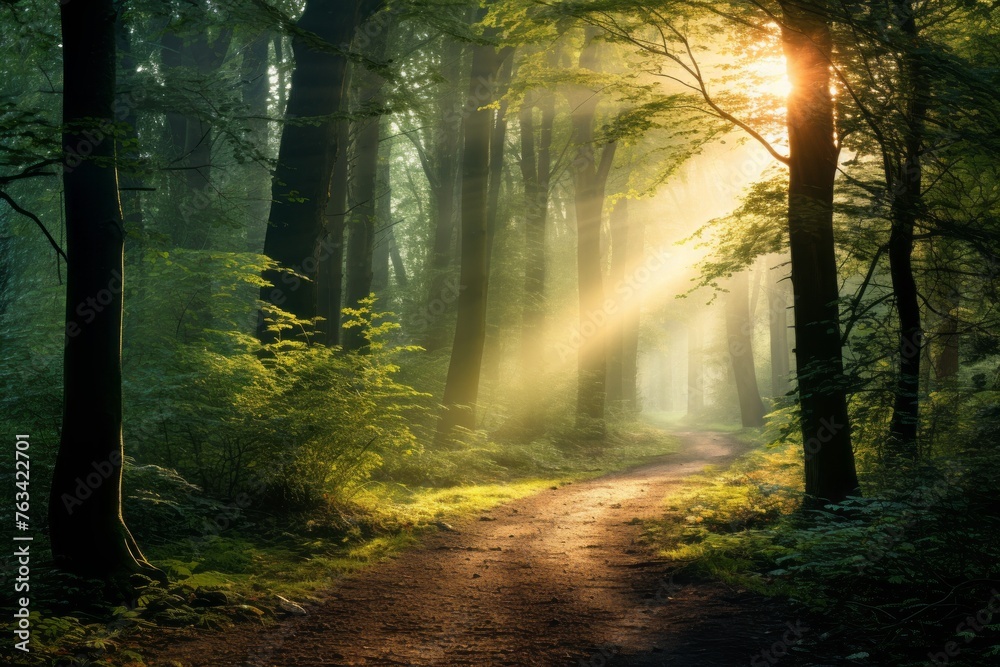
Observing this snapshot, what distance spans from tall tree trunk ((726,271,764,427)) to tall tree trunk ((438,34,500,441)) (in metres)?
16.9

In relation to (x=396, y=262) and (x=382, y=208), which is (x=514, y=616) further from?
(x=396, y=262)

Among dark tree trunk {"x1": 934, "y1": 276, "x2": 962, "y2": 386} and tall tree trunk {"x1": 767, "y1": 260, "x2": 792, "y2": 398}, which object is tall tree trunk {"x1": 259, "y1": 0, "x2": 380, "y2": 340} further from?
tall tree trunk {"x1": 767, "y1": 260, "x2": 792, "y2": 398}

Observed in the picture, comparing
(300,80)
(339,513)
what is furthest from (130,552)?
(300,80)

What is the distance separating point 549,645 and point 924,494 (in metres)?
3.15

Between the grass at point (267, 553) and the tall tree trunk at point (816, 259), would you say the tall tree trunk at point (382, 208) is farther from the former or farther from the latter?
the tall tree trunk at point (816, 259)

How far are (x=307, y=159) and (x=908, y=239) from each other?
29.2ft

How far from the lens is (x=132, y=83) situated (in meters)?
13.6

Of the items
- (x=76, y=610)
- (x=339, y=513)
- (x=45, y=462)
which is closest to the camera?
(x=76, y=610)

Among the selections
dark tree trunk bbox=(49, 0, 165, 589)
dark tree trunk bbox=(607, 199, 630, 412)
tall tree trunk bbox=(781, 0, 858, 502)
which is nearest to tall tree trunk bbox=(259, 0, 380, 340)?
dark tree trunk bbox=(49, 0, 165, 589)

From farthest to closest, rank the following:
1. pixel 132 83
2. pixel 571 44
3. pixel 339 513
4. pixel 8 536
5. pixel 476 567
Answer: pixel 571 44
pixel 132 83
pixel 339 513
pixel 476 567
pixel 8 536

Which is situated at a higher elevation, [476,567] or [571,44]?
[571,44]

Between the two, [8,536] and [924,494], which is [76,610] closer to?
[8,536]

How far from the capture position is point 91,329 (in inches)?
210

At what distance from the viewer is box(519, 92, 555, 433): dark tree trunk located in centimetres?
2167
